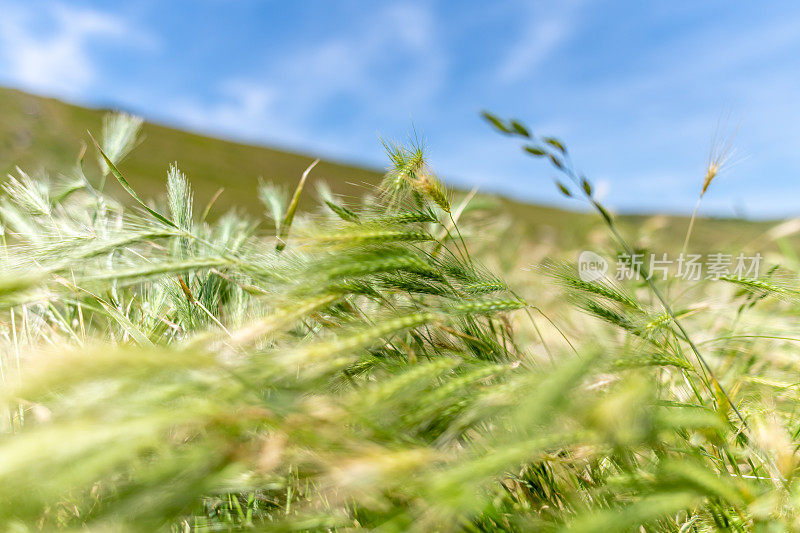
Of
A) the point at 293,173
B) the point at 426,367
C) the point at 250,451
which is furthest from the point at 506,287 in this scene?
the point at 293,173

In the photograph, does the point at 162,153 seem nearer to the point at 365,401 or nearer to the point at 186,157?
the point at 186,157

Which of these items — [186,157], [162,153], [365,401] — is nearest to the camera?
[365,401]

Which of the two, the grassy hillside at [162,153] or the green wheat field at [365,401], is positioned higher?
the grassy hillside at [162,153]

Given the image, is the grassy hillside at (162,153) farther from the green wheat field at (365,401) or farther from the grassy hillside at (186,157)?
the green wheat field at (365,401)

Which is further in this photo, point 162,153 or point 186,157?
point 186,157

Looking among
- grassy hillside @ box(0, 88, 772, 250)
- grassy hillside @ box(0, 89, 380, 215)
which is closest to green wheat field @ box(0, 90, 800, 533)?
grassy hillside @ box(0, 88, 772, 250)

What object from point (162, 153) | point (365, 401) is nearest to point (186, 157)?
point (162, 153)

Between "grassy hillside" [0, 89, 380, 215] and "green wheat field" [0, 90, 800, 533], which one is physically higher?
"grassy hillside" [0, 89, 380, 215]

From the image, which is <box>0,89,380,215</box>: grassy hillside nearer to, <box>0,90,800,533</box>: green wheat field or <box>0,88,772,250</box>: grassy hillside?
<box>0,88,772,250</box>: grassy hillside

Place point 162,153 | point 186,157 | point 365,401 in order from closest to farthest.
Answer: point 365,401 → point 162,153 → point 186,157

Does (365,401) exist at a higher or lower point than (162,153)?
lower

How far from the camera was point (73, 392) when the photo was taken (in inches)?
22.5

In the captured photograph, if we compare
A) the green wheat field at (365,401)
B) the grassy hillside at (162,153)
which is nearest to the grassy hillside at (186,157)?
the grassy hillside at (162,153)

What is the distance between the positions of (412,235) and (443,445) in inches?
15.4
